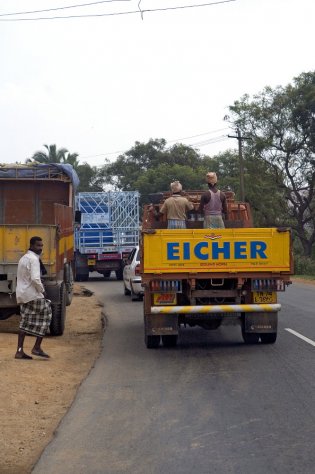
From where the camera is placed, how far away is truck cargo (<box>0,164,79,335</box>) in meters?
12.2

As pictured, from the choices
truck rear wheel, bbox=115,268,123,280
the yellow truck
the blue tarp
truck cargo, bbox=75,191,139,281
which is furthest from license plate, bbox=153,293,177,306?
truck rear wheel, bbox=115,268,123,280

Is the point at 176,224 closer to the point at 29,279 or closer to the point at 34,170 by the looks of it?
the point at 29,279

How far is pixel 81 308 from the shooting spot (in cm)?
1825

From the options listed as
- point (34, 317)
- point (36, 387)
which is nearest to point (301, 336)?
point (34, 317)

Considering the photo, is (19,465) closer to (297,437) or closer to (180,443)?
(180,443)

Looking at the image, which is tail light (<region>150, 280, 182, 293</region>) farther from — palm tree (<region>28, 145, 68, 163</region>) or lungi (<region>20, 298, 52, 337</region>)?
palm tree (<region>28, 145, 68, 163</region>)

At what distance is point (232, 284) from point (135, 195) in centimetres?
2325

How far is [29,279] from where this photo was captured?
394 inches

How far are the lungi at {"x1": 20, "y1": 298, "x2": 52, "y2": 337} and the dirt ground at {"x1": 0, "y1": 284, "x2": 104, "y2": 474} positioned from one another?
44 centimetres

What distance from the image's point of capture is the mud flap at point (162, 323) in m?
10.9

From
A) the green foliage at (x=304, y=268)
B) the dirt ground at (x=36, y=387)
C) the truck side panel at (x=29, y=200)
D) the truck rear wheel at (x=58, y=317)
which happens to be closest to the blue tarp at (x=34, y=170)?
the truck side panel at (x=29, y=200)

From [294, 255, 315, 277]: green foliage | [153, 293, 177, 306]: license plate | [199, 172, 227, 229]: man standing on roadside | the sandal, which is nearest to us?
the sandal

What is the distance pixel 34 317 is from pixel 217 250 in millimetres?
2858

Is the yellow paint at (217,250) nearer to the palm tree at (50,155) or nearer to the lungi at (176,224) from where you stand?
the lungi at (176,224)
